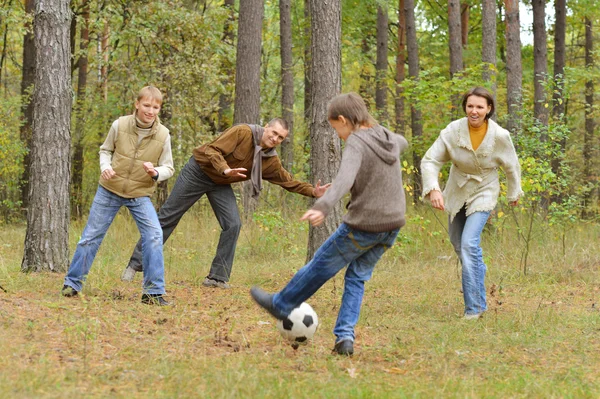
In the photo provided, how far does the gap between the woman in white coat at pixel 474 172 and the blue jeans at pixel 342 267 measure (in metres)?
1.63

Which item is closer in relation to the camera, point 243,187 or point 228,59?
point 243,187

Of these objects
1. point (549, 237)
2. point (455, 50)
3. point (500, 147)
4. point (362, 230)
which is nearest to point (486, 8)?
point (455, 50)

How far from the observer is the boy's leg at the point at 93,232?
7.08 meters

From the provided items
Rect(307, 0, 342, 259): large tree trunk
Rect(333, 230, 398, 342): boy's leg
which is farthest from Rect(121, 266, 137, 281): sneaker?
Rect(333, 230, 398, 342): boy's leg

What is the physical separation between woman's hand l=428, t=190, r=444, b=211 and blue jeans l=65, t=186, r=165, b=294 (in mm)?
2512

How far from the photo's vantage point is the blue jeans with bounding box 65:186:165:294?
7012mm

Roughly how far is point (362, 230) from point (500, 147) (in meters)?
2.42

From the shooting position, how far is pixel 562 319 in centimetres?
709

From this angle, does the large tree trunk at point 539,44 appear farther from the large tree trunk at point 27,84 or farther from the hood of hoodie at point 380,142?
the hood of hoodie at point 380,142

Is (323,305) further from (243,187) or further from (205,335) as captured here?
(243,187)

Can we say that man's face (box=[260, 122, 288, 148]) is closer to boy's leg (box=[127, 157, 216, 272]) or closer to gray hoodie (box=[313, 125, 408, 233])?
boy's leg (box=[127, 157, 216, 272])

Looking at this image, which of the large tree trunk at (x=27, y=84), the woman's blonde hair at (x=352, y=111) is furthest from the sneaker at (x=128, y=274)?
the large tree trunk at (x=27, y=84)

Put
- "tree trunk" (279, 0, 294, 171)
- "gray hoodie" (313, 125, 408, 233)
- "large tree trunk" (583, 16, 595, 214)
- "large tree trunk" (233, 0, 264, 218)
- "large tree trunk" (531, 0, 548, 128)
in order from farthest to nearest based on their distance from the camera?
1. "large tree trunk" (583, 16, 595, 214)
2. "tree trunk" (279, 0, 294, 171)
3. "large tree trunk" (531, 0, 548, 128)
4. "large tree trunk" (233, 0, 264, 218)
5. "gray hoodie" (313, 125, 408, 233)

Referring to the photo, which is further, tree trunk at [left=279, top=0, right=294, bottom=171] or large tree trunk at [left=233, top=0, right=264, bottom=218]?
tree trunk at [left=279, top=0, right=294, bottom=171]
